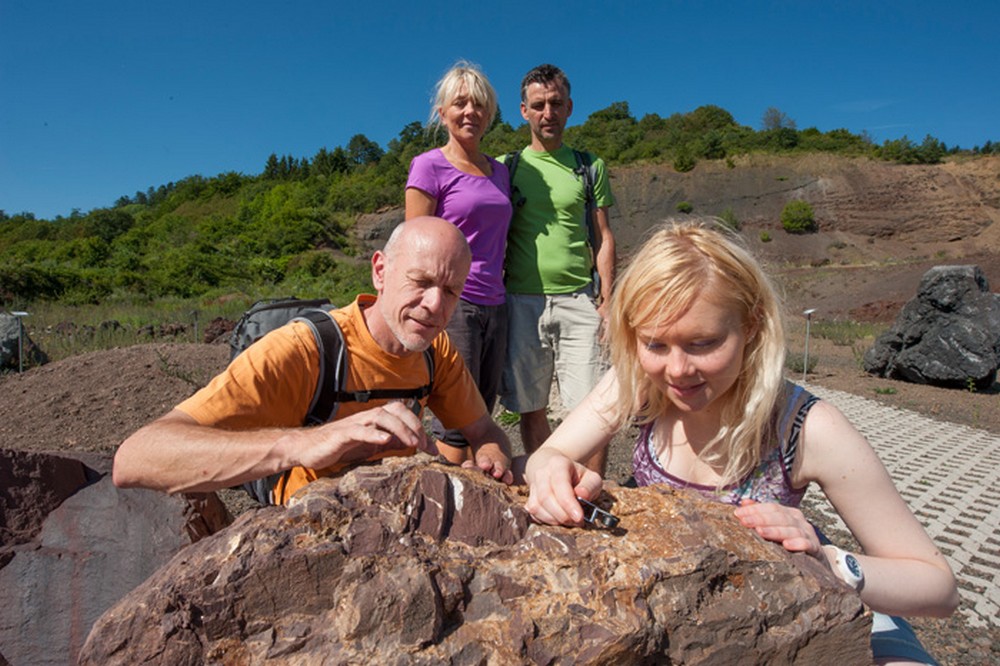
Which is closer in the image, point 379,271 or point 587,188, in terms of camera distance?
point 379,271

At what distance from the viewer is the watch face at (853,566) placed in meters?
1.48

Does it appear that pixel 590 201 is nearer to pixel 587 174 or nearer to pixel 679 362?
pixel 587 174

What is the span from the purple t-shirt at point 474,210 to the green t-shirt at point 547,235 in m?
0.21

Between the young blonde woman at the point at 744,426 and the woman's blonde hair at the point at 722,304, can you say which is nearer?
the young blonde woman at the point at 744,426

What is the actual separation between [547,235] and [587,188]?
374mm

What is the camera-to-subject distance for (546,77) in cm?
376

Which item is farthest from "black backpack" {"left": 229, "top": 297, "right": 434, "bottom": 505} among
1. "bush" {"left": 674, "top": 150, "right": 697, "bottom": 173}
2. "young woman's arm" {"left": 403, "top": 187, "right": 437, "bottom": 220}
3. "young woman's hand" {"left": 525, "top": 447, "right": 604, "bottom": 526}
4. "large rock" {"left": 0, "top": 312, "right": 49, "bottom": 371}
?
"bush" {"left": 674, "top": 150, "right": 697, "bottom": 173}

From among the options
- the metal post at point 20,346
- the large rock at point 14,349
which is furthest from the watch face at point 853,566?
the large rock at point 14,349

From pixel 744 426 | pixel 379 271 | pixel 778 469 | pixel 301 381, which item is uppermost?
pixel 379 271

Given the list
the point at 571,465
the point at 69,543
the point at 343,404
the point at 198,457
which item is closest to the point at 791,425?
the point at 571,465

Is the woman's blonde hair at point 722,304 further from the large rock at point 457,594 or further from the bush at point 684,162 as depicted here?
the bush at point 684,162

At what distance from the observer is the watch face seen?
58.4 inches

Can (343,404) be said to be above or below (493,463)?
above

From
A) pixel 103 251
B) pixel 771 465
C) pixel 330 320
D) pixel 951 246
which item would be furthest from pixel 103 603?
pixel 951 246
